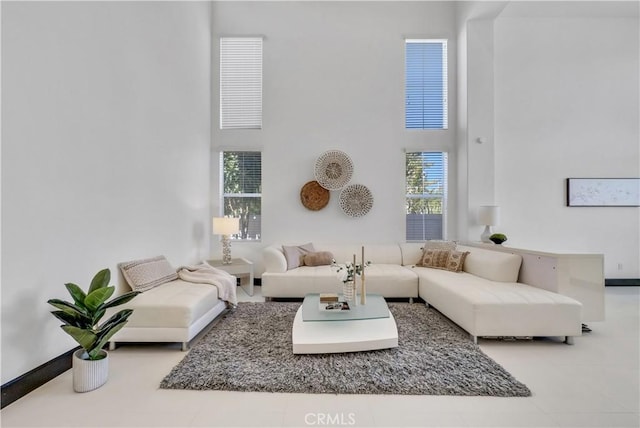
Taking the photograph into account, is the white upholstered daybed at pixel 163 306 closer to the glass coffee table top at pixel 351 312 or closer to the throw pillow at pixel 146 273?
the throw pillow at pixel 146 273

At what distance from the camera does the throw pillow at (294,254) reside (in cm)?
427

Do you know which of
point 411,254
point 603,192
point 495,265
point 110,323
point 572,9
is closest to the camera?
point 110,323

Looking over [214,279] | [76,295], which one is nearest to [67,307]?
[76,295]

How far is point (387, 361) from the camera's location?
2309 mm

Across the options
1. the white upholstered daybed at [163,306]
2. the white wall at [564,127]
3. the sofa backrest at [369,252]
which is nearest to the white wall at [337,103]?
the sofa backrest at [369,252]

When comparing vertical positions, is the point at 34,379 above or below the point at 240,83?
below

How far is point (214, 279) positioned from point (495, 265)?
325cm

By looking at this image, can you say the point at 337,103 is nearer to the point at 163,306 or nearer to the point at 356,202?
the point at 356,202

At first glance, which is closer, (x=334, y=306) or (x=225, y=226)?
(x=334, y=306)

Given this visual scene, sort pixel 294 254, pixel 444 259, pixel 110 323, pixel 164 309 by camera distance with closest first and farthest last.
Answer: pixel 110 323, pixel 164 309, pixel 444 259, pixel 294 254

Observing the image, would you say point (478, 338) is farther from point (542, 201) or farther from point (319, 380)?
point (542, 201)

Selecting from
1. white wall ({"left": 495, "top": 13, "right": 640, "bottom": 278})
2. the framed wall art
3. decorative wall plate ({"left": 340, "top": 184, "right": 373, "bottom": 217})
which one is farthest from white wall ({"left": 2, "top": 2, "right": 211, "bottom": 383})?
the framed wall art

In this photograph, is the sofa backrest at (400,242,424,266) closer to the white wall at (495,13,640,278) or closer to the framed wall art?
the white wall at (495,13,640,278)

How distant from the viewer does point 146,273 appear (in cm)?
302
